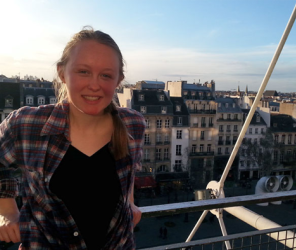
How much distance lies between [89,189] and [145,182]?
17297mm

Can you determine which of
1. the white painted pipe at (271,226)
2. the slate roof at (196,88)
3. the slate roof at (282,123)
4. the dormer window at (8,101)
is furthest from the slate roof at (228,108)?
the white painted pipe at (271,226)

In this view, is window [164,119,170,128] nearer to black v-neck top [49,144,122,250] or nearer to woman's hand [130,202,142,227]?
woman's hand [130,202,142,227]

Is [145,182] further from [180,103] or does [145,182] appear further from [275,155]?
[275,155]

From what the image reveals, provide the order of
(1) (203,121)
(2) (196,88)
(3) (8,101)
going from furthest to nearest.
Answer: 1. (2) (196,88)
2. (1) (203,121)
3. (3) (8,101)

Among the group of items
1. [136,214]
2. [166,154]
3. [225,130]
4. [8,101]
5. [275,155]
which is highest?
[8,101]

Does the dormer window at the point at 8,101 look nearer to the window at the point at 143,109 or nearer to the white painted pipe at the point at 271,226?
the window at the point at 143,109

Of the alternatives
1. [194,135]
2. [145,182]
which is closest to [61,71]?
[145,182]

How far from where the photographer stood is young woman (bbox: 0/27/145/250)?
1.13m

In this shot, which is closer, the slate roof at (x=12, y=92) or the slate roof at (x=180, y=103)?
the slate roof at (x=12, y=92)

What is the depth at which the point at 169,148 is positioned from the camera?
20.2 meters

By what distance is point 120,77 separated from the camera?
1.31m

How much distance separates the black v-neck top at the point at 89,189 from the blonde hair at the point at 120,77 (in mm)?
55

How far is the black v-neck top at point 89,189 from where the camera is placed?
1.15m

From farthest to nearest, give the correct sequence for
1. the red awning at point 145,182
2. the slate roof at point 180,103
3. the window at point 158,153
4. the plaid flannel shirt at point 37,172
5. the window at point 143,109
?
the slate roof at point 180,103, the window at point 158,153, the window at point 143,109, the red awning at point 145,182, the plaid flannel shirt at point 37,172
